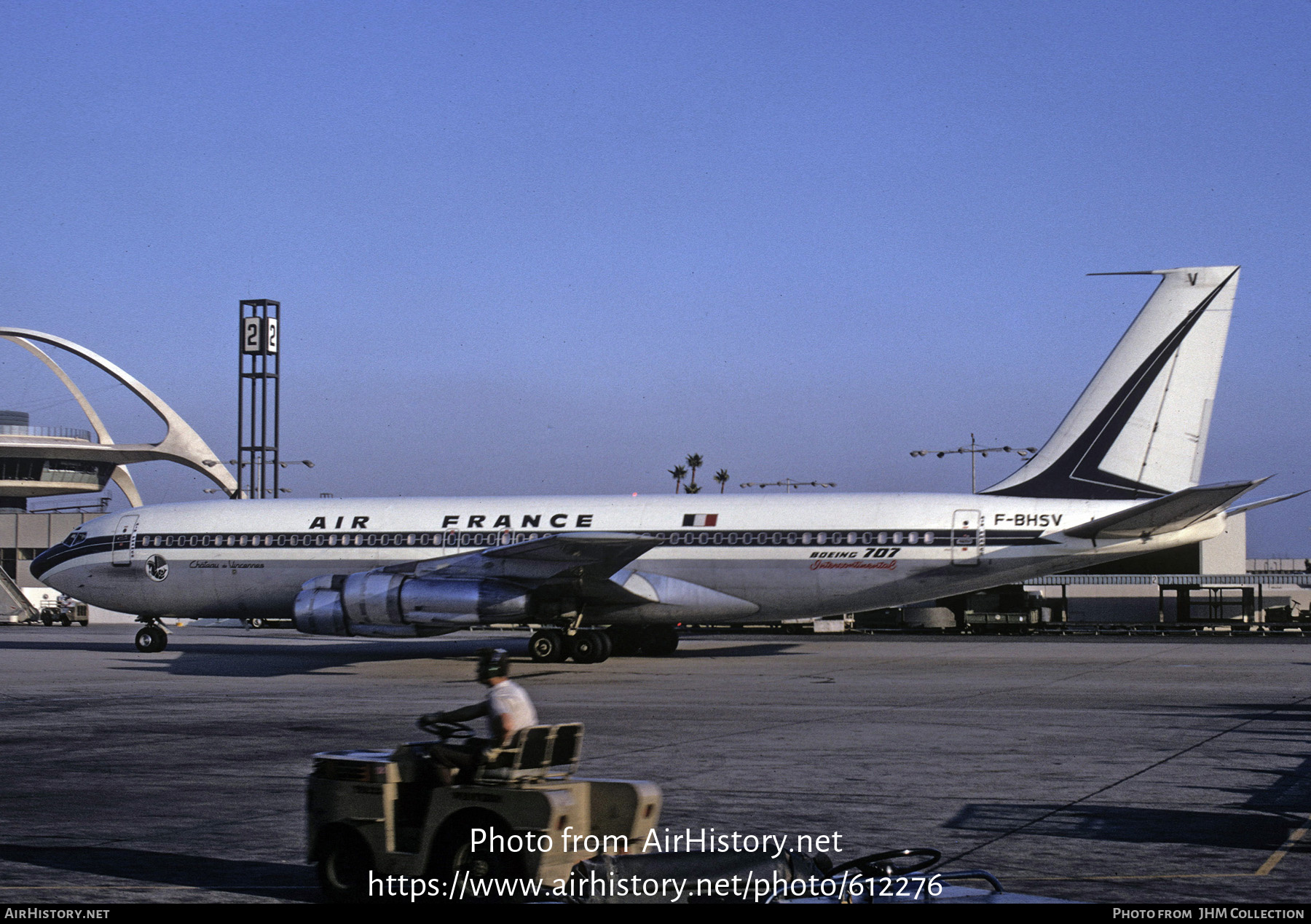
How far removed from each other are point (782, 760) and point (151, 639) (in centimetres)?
2688

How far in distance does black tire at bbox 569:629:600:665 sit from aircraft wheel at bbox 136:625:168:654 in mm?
12708

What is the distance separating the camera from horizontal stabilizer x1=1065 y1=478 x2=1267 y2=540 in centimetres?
2734

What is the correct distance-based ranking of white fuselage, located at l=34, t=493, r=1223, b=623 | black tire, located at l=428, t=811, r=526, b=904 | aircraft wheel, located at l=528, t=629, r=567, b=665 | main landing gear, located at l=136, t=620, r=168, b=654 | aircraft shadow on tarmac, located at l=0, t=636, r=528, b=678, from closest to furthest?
black tire, located at l=428, t=811, r=526, b=904, aircraft shadow on tarmac, located at l=0, t=636, r=528, b=678, white fuselage, located at l=34, t=493, r=1223, b=623, aircraft wheel, located at l=528, t=629, r=567, b=665, main landing gear, located at l=136, t=620, r=168, b=654

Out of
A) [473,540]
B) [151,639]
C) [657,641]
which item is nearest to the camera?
[473,540]

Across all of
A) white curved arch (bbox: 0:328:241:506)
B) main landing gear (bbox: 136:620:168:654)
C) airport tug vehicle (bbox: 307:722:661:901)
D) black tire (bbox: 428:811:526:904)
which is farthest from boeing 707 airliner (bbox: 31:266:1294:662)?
white curved arch (bbox: 0:328:241:506)

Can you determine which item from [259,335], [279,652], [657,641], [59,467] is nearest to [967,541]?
[657,641]

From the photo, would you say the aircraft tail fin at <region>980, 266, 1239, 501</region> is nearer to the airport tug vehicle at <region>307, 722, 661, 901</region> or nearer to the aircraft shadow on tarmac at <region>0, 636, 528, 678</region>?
the aircraft shadow on tarmac at <region>0, 636, 528, 678</region>

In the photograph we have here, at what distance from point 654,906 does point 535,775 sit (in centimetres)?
182

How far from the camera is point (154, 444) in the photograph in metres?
111

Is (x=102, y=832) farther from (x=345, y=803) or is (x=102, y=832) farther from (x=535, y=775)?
(x=535, y=775)

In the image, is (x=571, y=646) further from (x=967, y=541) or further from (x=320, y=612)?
(x=967, y=541)

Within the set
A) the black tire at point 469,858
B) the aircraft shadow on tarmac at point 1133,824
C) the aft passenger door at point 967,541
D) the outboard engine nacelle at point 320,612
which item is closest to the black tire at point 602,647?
the outboard engine nacelle at point 320,612

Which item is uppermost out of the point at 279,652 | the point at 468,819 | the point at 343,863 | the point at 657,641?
the point at 468,819

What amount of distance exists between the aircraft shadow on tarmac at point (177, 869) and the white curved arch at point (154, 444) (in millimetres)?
100527
